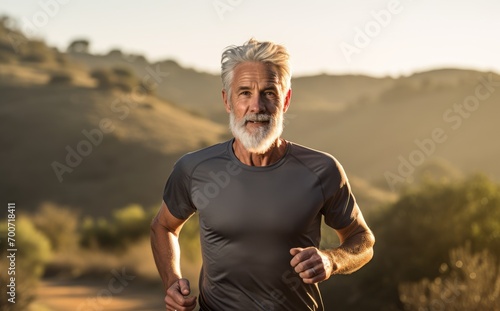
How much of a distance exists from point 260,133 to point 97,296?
13.6m

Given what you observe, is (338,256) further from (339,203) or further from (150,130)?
(150,130)

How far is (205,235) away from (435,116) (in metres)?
77.8

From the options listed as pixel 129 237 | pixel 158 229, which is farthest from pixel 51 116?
pixel 158 229

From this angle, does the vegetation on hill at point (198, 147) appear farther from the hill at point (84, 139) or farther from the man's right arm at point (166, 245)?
the man's right arm at point (166, 245)

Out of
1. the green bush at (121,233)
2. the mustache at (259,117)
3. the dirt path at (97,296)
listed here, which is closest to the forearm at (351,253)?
the mustache at (259,117)

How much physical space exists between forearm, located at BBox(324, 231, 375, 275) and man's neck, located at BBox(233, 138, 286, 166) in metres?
0.52

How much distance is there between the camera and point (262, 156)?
3.96 meters

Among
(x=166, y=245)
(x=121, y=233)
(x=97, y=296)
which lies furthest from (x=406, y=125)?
(x=166, y=245)

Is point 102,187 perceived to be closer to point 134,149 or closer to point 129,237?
point 134,149

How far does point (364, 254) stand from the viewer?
13.4 feet

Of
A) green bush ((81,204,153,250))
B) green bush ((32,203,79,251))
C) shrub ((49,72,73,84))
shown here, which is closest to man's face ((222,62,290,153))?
green bush ((81,204,153,250))

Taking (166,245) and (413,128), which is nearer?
(166,245)

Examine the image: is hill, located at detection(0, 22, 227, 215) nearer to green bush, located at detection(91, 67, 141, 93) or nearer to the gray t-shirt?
green bush, located at detection(91, 67, 141, 93)

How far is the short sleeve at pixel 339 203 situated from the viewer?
154 inches
